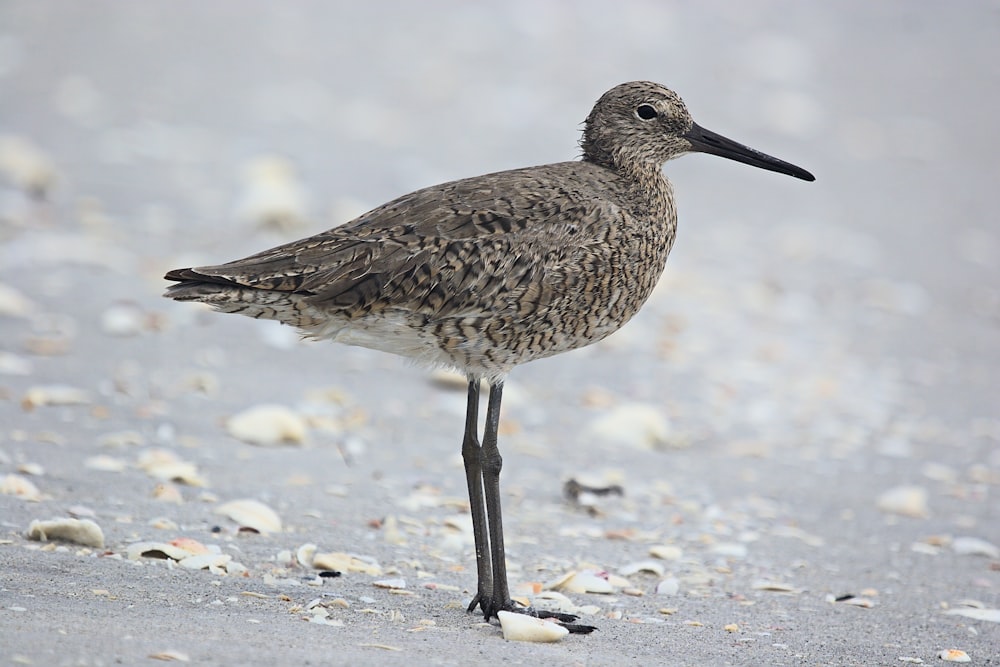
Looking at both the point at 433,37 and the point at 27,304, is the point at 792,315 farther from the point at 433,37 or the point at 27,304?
the point at 433,37

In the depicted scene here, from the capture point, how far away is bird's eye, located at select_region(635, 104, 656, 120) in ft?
17.1

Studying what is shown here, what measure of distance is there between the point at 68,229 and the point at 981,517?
19.4 feet

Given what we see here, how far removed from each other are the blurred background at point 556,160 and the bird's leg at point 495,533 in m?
1.04

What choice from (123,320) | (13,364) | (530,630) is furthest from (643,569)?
(123,320)

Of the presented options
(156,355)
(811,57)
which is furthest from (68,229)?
(811,57)

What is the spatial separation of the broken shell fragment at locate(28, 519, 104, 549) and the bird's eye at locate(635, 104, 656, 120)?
262cm

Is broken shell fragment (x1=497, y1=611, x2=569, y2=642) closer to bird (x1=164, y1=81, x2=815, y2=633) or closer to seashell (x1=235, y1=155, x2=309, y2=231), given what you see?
bird (x1=164, y1=81, x2=815, y2=633)

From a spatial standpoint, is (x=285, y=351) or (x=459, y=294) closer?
(x=459, y=294)

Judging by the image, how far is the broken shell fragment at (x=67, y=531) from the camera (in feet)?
14.9

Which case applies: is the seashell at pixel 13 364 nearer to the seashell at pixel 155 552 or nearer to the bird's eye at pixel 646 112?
the seashell at pixel 155 552

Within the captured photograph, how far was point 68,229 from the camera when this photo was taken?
28.2 feet

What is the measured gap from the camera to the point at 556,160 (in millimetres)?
10938

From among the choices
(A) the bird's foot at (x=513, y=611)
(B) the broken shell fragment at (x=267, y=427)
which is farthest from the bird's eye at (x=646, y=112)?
(B) the broken shell fragment at (x=267, y=427)

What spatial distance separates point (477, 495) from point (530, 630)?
0.66 metres
